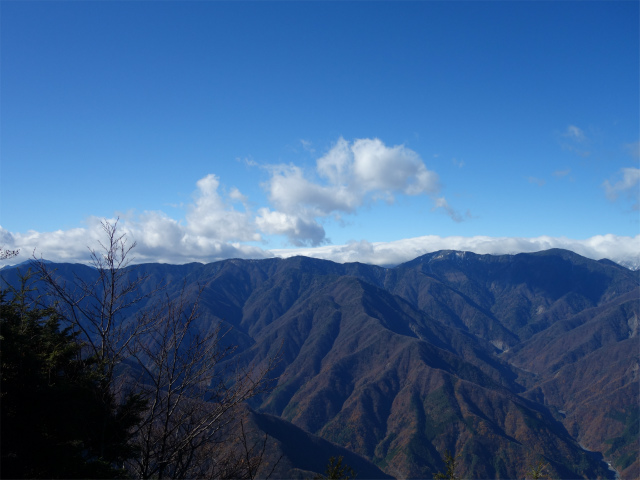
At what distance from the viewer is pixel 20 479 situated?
1100cm

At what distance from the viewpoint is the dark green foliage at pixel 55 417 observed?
11.3m

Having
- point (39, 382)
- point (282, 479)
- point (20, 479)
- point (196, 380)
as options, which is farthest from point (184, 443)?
point (282, 479)

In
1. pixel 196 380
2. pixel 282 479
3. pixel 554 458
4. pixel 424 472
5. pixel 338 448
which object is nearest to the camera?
pixel 196 380

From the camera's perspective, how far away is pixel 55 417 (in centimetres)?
1253

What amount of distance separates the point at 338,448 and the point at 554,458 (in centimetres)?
10634

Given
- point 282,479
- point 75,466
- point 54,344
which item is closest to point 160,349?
point 75,466

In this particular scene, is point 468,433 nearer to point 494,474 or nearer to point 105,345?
point 494,474

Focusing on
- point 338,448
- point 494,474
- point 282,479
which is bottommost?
point 494,474

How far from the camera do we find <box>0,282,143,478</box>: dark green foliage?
11.3 meters

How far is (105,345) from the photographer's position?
11.2m

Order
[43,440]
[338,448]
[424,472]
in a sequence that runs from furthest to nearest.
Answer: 1. [424,472]
2. [338,448]
3. [43,440]

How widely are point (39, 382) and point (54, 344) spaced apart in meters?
2.90

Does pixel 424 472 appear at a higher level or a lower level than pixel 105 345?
lower

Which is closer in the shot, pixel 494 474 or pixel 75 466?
pixel 75 466
